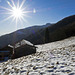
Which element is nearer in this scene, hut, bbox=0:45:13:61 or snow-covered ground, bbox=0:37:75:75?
snow-covered ground, bbox=0:37:75:75

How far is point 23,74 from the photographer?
4176mm

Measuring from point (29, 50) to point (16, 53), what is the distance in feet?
11.1

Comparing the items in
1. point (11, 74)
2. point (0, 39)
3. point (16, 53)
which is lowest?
point (11, 74)

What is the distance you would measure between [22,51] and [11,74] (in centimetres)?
1291

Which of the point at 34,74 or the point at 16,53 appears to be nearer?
the point at 34,74

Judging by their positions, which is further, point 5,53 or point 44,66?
point 5,53

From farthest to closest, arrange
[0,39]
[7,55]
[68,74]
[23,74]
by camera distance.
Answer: [0,39], [7,55], [23,74], [68,74]

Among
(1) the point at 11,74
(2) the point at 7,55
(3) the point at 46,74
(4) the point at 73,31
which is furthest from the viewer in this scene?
(4) the point at 73,31

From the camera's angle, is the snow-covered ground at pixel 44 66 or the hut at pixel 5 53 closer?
the snow-covered ground at pixel 44 66

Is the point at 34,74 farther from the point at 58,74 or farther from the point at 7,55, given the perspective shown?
the point at 7,55

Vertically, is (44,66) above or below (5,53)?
below

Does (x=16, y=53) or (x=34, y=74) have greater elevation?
(x=16, y=53)

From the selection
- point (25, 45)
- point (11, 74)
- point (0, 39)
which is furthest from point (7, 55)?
point (0, 39)

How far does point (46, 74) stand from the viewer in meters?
3.70
